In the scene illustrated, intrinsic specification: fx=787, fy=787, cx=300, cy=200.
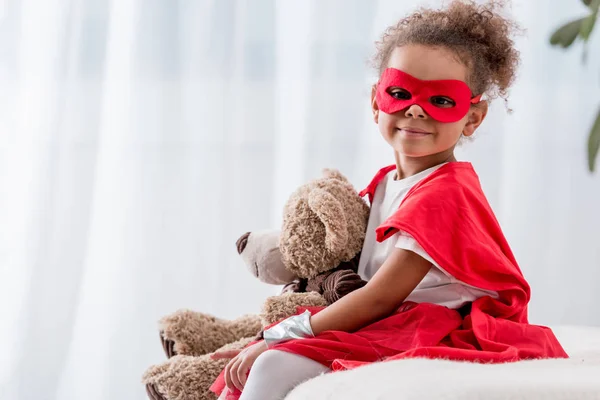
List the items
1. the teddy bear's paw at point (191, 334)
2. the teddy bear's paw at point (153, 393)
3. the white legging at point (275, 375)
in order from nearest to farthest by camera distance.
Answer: the white legging at point (275, 375) → the teddy bear's paw at point (153, 393) → the teddy bear's paw at point (191, 334)

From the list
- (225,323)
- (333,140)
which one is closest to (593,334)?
(225,323)

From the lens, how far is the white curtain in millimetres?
2121

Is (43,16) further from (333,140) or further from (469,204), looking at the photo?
(469,204)

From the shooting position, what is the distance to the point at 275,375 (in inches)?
44.0

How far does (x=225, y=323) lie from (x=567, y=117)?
54.6 inches

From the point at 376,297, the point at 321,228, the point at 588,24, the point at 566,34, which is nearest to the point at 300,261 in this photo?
the point at 321,228

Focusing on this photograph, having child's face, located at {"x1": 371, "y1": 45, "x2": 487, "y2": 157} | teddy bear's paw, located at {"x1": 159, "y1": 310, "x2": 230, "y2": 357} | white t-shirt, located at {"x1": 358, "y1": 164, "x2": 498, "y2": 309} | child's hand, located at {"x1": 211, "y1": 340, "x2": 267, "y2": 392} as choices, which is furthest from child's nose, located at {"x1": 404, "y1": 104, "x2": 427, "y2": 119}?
teddy bear's paw, located at {"x1": 159, "y1": 310, "x2": 230, "y2": 357}

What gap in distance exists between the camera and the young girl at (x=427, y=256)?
1157 millimetres

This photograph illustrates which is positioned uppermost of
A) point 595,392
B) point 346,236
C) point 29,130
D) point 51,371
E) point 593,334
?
point 29,130

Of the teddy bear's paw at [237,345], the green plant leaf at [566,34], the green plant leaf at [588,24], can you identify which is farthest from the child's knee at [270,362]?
the green plant leaf at [566,34]

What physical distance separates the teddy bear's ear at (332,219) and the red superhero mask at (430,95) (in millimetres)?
181

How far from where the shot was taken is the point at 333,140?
2234 millimetres

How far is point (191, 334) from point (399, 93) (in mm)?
590

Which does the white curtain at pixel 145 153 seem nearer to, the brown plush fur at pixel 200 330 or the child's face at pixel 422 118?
the brown plush fur at pixel 200 330
